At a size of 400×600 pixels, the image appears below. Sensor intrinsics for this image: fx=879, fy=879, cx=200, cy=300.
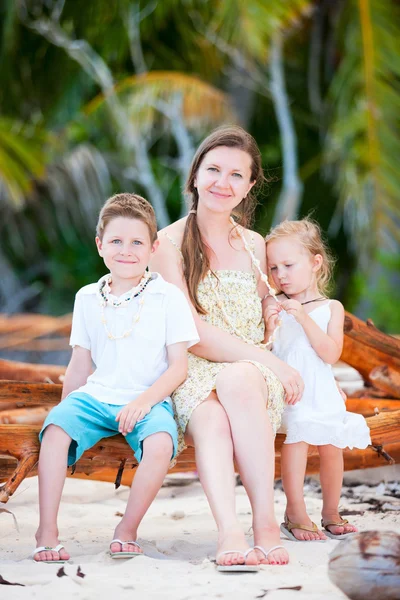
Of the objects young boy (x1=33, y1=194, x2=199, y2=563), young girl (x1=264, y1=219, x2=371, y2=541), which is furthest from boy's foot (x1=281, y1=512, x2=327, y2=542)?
young boy (x1=33, y1=194, x2=199, y2=563)

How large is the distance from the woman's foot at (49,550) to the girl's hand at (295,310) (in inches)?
43.2

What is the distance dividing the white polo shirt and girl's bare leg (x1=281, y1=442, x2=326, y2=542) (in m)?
0.52

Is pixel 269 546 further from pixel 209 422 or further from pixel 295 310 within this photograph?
pixel 295 310

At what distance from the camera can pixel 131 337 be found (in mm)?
2926

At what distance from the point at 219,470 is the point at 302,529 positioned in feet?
1.69

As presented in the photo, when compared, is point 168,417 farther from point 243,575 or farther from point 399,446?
point 399,446

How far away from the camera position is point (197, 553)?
2953 mm

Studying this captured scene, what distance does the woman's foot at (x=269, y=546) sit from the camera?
2.57m

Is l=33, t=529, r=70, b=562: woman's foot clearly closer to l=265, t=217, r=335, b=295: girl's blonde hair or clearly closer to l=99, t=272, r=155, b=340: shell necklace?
l=99, t=272, r=155, b=340: shell necklace

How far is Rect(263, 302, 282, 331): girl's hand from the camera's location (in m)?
3.23

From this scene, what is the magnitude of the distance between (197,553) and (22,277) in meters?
10.6

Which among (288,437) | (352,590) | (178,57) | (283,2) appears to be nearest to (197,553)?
(288,437)

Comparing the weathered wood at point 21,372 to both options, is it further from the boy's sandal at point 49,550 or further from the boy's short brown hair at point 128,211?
the boy's sandal at point 49,550

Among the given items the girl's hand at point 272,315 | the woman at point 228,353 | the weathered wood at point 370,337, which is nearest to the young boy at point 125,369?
the woman at point 228,353
